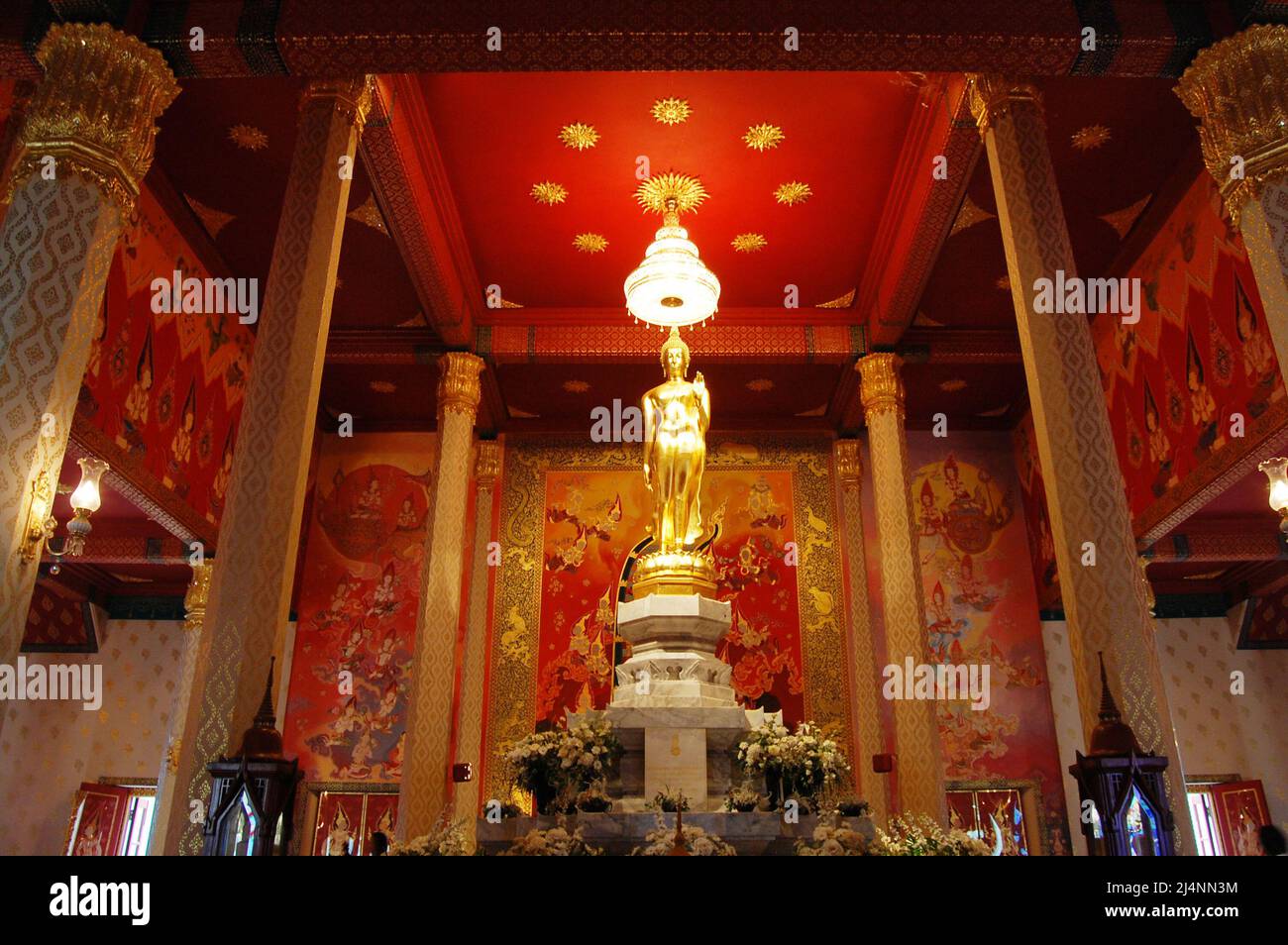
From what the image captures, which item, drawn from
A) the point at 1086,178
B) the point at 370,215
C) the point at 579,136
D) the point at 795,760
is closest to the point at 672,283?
the point at 579,136

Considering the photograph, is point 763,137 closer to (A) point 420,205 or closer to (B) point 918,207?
(B) point 918,207

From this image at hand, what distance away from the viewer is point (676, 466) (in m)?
7.75

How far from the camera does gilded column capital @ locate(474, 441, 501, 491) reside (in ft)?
38.4

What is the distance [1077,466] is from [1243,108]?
6.72ft

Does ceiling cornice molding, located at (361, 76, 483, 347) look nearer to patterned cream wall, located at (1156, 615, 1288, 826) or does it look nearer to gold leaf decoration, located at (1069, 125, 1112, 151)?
gold leaf decoration, located at (1069, 125, 1112, 151)

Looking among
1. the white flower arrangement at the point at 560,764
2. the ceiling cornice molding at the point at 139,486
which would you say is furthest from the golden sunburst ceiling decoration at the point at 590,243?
the white flower arrangement at the point at 560,764

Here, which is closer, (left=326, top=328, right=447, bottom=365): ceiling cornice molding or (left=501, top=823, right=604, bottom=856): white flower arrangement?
(left=501, top=823, right=604, bottom=856): white flower arrangement

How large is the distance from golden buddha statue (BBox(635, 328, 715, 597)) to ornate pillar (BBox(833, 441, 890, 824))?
149 inches

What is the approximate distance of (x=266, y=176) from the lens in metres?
7.85

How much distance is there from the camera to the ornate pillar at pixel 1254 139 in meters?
4.40

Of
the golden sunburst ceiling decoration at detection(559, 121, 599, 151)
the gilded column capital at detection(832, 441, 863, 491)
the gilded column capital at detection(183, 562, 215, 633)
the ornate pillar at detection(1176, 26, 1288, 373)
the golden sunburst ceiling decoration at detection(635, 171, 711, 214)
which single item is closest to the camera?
the ornate pillar at detection(1176, 26, 1288, 373)

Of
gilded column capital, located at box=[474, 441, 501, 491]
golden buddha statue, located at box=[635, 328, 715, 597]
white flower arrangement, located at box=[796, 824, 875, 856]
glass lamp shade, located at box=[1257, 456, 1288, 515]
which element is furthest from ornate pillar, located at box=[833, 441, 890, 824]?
white flower arrangement, located at box=[796, 824, 875, 856]

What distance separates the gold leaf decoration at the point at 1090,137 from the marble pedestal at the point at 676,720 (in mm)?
4839
